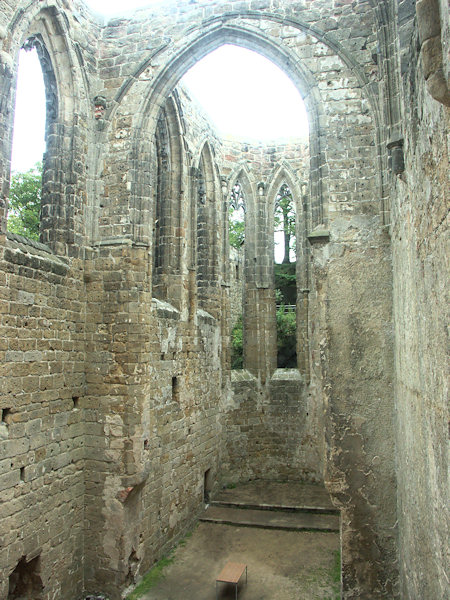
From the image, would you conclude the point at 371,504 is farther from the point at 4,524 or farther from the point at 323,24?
the point at 323,24

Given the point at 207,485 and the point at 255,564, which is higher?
the point at 207,485

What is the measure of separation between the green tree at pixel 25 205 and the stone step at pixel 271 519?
7521 mm

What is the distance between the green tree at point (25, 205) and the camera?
38.8ft

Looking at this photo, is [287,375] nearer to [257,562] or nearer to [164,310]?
[164,310]

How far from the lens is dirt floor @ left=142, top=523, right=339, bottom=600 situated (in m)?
6.32

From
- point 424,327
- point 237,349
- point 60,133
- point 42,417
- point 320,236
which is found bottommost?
point 42,417

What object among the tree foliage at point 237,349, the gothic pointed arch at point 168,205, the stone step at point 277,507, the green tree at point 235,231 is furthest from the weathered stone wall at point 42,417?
the green tree at point 235,231

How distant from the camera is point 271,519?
864 cm

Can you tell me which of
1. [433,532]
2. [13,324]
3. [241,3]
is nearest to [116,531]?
[13,324]

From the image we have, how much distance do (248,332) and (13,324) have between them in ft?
21.9

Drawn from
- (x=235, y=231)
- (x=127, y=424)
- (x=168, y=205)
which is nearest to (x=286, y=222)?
(x=235, y=231)

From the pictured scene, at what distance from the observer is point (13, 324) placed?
17.3 ft

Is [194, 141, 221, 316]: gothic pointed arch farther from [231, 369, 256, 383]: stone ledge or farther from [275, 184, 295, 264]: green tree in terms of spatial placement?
[275, 184, 295, 264]: green tree

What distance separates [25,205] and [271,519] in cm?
935
